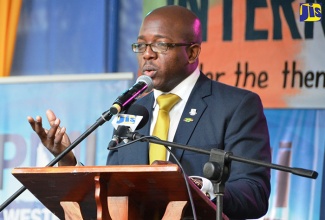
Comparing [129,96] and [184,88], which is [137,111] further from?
[184,88]

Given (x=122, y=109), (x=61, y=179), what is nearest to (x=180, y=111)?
(x=122, y=109)

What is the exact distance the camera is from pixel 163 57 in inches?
159

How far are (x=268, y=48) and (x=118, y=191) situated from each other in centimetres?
318

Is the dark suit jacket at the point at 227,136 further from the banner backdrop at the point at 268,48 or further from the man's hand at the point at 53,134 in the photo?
the banner backdrop at the point at 268,48

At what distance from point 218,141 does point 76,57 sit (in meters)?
2.68

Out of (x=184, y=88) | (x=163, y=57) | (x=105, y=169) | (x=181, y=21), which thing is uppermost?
(x=181, y=21)

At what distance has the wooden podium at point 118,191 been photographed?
9.33ft

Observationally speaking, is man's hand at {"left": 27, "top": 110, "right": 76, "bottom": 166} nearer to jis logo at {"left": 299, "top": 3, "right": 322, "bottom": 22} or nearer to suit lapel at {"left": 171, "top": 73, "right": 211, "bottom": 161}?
suit lapel at {"left": 171, "top": 73, "right": 211, "bottom": 161}

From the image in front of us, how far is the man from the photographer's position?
151 inches

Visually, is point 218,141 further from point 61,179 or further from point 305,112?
point 305,112

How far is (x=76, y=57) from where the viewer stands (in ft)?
21.0

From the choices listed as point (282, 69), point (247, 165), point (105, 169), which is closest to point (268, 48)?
point (282, 69)

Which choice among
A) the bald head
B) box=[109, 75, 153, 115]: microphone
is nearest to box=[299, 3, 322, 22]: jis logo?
the bald head

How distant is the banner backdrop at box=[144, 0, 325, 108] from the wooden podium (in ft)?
9.59
